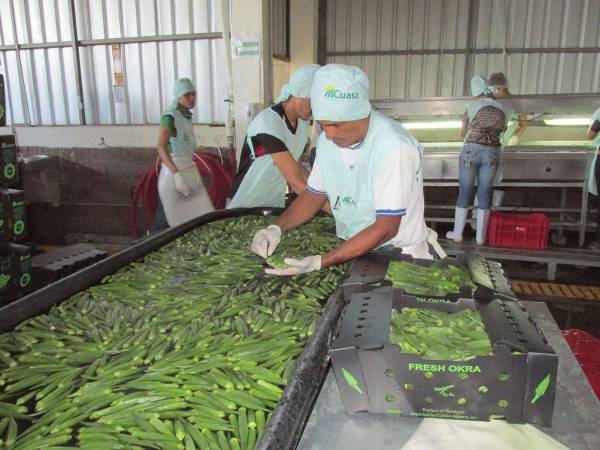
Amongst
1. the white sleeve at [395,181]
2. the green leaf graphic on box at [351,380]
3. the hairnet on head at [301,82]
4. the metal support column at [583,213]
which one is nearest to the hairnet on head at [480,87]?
the metal support column at [583,213]

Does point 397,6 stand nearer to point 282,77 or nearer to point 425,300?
point 282,77

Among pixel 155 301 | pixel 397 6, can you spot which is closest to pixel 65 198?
pixel 397 6

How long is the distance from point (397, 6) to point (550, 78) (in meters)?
2.94

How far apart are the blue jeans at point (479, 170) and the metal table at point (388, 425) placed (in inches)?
195

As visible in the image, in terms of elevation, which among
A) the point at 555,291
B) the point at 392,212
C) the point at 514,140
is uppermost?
the point at 392,212

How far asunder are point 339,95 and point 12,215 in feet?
11.8

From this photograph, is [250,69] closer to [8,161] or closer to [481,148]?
[8,161]

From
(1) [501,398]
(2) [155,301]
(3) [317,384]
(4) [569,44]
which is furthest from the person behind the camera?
(4) [569,44]

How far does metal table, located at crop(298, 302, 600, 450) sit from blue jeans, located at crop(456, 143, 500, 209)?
496 centimetres

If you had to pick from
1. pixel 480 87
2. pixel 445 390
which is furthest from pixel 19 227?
pixel 480 87

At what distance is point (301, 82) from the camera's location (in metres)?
3.43

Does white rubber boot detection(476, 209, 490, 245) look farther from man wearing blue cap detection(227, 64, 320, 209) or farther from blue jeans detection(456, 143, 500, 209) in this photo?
man wearing blue cap detection(227, 64, 320, 209)

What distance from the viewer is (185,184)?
5492 millimetres

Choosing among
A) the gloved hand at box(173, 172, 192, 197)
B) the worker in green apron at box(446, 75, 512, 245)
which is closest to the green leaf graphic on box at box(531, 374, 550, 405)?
the gloved hand at box(173, 172, 192, 197)
